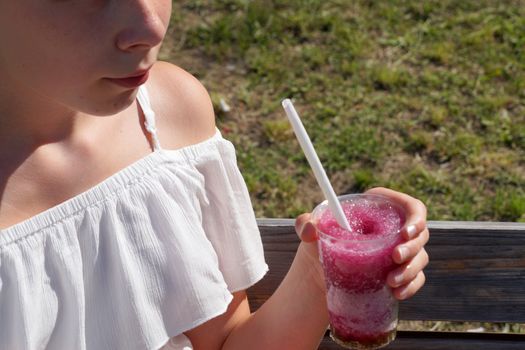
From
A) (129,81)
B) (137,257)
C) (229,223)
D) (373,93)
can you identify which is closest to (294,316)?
(229,223)

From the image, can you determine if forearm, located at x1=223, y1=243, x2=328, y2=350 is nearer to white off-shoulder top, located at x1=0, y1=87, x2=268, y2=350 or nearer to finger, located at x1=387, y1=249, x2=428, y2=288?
white off-shoulder top, located at x1=0, y1=87, x2=268, y2=350

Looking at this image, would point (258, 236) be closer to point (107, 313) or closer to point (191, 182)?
point (191, 182)

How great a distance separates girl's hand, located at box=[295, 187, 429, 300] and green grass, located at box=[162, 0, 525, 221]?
6.70 ft

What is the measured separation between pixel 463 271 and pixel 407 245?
552 millimetres

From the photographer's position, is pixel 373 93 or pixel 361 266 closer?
pixel 361 266

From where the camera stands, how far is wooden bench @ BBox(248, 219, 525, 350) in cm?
215

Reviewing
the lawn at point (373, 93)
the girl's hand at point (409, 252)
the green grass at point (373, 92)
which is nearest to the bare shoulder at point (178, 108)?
the girl's hand at point (409, 252)

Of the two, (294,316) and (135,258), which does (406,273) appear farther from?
(135,258)

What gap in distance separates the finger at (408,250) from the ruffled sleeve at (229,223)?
467 millimetres

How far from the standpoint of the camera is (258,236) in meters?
2.10

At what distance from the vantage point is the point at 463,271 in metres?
2.19

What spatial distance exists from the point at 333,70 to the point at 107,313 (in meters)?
3.03

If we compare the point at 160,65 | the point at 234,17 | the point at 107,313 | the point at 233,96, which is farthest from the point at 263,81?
the point at 107,313

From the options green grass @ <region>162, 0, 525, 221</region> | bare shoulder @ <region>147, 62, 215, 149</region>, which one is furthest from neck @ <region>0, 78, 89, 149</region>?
green grass @ <region>162, 0, 525, 221</region>
